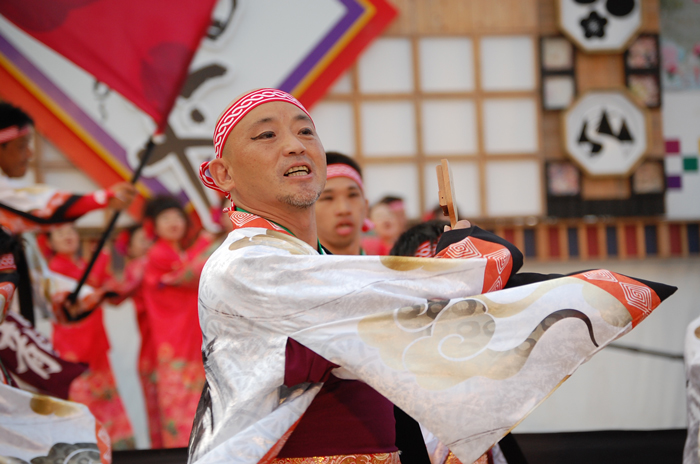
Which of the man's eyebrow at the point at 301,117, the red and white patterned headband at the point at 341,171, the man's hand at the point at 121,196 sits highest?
the man's eyebrow at the point at 301,117

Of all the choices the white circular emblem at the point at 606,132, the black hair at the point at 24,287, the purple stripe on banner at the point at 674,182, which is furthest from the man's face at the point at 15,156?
the purple stripe on banner at the point at 674,182

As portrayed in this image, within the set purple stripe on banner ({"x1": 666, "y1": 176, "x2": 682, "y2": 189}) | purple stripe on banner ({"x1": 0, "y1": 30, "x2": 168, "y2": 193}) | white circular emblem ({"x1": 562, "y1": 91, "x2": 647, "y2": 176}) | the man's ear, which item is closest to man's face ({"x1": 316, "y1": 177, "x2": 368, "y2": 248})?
the man's ear

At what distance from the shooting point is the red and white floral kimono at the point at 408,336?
93 cm

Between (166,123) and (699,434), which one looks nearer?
(699,434)

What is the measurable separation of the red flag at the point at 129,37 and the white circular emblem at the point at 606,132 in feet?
9.49

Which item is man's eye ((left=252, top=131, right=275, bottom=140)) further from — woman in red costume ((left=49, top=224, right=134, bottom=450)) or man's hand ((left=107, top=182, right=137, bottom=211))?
woman in red costume ((left=49, top=224, right=134, bottom=450))

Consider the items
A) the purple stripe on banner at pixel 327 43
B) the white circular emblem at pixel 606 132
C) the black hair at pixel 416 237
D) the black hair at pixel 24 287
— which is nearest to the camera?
the black hair at pixel 416 237

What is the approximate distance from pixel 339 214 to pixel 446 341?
104 cm

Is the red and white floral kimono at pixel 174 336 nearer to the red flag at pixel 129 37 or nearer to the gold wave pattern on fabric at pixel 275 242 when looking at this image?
the red flag at pixel 129 37

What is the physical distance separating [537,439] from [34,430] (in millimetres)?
1506

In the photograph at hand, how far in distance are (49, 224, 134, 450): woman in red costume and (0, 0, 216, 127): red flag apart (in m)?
1.18

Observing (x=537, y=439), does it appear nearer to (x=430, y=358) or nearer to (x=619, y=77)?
(x=430, y=358)

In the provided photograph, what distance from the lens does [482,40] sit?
491 cm

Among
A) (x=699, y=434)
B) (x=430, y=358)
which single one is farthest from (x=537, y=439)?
(x=430, y=358)
